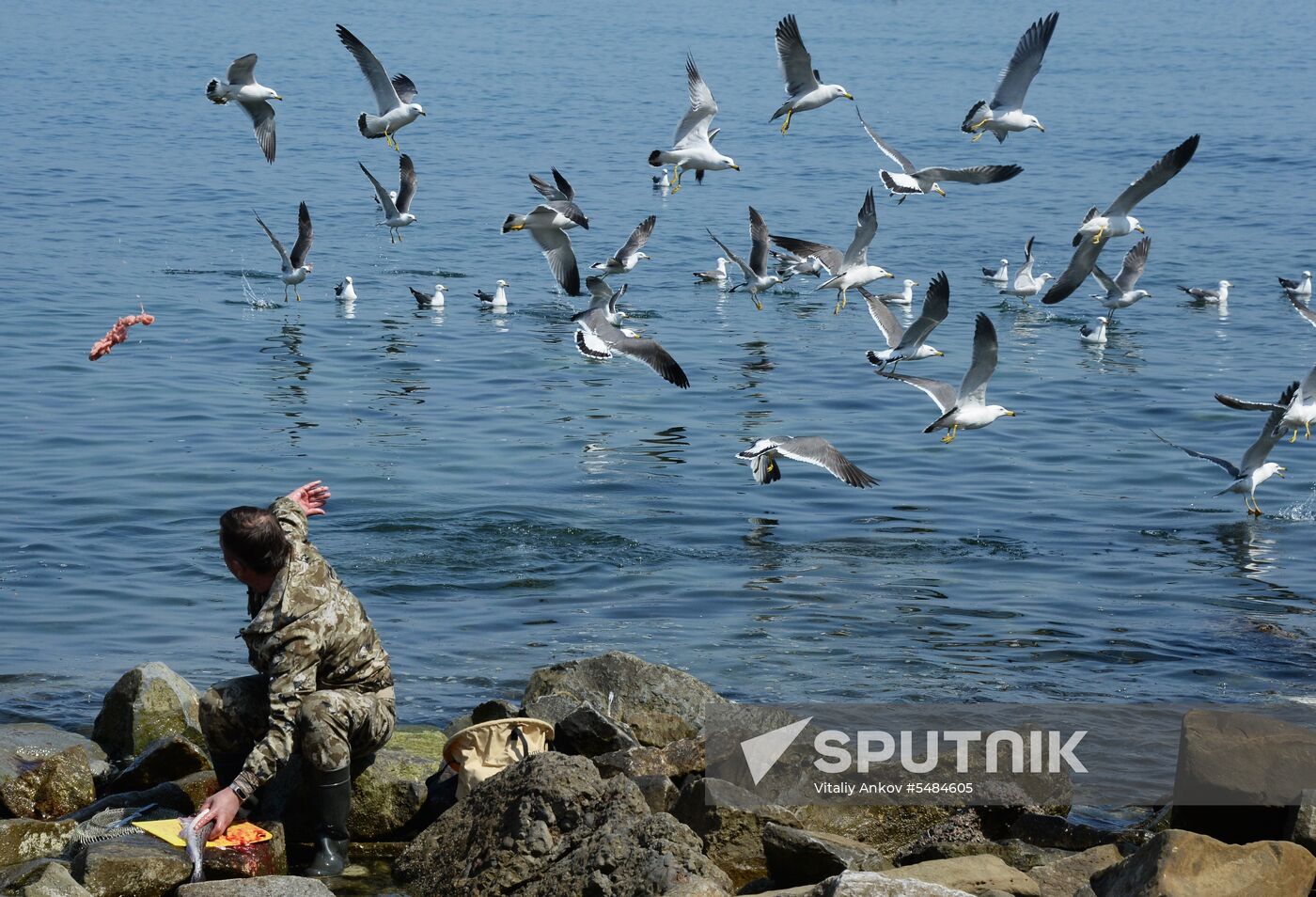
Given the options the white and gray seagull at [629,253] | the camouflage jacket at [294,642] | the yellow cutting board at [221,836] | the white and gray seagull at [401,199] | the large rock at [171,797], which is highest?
the white and gray seagull at [401,199]

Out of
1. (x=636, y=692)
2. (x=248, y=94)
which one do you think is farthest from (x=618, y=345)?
(x=636, y=692)

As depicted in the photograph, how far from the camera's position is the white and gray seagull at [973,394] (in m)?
12.6

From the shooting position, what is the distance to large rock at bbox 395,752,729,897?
16.8 feet

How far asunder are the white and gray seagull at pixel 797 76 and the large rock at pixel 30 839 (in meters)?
10.1

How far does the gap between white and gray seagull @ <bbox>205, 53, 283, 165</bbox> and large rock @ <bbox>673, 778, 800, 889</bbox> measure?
10083mm

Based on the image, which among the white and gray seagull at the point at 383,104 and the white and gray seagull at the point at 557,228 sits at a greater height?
the white and gray seagull at the point at 383,104

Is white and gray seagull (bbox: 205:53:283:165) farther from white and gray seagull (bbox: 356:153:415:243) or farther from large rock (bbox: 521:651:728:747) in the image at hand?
large rock (bbox: 521:651:728:747)

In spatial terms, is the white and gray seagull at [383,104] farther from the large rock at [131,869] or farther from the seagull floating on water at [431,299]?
the large rock at [131,869]

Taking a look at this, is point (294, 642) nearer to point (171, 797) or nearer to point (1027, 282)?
point (171, 797)

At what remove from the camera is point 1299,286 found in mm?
23078

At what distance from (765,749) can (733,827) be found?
0.66 meters

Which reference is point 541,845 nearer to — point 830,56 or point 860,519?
point 860,519

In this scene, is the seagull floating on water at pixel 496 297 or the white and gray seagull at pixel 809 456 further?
the seagull floating on water at pixel 496 297

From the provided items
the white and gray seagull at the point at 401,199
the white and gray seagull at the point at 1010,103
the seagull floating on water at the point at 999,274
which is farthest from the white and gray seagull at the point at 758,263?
the white and gray seagull at the point at 1010,103
